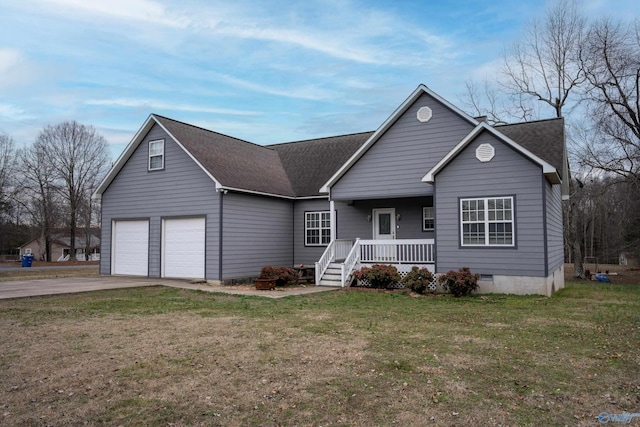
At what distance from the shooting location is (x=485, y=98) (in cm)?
3206

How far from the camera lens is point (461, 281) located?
529 inches

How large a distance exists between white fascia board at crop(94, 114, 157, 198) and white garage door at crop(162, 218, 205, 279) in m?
3.46

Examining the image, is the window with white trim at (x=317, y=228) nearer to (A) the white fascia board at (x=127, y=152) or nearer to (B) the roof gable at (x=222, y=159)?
(B) the roof gable at (x=222, y=159)

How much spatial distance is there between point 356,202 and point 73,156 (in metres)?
36.7

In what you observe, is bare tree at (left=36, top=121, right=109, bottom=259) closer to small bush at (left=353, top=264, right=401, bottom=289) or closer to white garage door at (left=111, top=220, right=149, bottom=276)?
white garage door at (left=111, top=220, right=149, bottom=276)

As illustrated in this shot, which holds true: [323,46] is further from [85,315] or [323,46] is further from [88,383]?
[88,383]

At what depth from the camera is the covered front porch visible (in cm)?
1587

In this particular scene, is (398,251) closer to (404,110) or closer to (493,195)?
(493,195)

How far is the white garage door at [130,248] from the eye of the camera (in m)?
19.5

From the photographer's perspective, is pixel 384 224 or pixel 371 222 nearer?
→ pixel 384 224

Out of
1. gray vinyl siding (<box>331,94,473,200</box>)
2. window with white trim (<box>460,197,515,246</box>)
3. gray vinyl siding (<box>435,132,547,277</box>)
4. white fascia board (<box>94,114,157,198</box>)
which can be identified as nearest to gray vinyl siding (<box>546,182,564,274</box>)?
gray vinyl siding (<box>435,132,547,277</box>)

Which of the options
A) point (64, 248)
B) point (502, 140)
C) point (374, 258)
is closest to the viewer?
point (502, 140)

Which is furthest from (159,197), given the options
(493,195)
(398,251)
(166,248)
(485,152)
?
(493,195)

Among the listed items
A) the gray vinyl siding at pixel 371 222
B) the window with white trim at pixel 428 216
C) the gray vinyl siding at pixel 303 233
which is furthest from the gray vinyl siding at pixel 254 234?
the window with white trim at pixel 428 216
